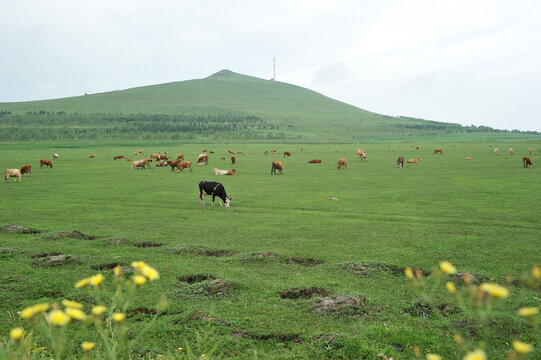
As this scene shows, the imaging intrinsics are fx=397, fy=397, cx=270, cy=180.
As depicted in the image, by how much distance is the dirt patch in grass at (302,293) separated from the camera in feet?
30.3

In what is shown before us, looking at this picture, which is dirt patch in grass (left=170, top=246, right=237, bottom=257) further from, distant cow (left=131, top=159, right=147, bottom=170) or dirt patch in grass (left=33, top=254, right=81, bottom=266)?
distant cow (left=131, top=159, right=147, bottom=170)

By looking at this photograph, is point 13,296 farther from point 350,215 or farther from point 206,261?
point 350,215

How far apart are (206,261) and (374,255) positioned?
16.8 ft

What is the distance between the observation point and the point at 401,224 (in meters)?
16.3

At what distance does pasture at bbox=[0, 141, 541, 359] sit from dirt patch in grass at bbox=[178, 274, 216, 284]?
3cm

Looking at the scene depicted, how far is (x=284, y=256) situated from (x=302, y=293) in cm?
287

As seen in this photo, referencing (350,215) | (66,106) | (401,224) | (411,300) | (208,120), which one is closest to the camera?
(411,300)

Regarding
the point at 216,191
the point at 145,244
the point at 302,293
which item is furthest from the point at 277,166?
the point at 302,293

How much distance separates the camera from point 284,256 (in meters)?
12.2

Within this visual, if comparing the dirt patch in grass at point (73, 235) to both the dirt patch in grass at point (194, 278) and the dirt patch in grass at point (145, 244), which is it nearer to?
the dirt patch in grass at point (145, 244)

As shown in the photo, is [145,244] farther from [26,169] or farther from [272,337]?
[26,169]

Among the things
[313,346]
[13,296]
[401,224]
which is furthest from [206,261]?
[401,224]

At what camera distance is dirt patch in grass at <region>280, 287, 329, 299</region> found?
9227 mm

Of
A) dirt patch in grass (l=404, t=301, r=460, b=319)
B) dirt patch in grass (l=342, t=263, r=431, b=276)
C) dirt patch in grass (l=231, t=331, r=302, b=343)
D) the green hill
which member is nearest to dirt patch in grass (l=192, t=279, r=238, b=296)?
dirt patch in grass (l=231, t=331, r=302, b=343)
